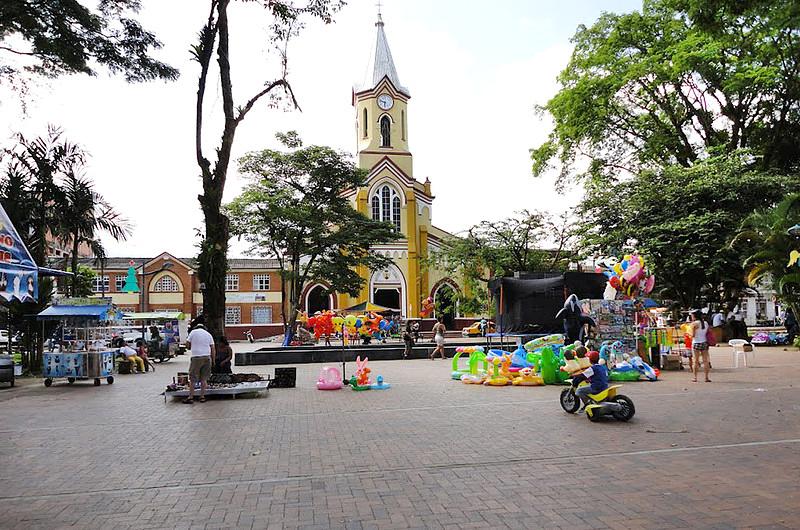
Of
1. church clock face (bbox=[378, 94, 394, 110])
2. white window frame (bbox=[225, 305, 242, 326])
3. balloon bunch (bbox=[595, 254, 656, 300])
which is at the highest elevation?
church clock face (bbox=[378, 94, 394, 110])

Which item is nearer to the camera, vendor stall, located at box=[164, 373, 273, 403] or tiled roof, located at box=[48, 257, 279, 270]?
vendor stall, located at box=[164, 373, 273, 403]

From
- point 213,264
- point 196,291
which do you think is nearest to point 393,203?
point 196,291

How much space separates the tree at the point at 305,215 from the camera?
32.4 meters

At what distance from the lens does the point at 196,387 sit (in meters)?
12.9

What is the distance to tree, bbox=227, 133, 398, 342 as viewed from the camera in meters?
32.4

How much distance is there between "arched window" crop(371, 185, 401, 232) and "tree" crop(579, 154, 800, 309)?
1868cm

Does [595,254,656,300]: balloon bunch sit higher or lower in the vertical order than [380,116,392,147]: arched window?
lower

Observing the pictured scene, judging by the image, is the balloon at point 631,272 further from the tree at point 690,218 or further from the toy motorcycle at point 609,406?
the tree at point 690,218

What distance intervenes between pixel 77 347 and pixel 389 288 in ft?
100

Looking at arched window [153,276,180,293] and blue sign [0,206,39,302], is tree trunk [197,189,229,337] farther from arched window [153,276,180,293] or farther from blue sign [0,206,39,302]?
arched window [153,276,180,293]

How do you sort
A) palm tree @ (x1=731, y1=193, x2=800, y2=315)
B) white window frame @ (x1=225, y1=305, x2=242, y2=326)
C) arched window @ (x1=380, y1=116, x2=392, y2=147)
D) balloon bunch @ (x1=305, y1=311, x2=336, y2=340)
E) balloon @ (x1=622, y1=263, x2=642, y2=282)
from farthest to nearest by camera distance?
white window frame @ (x1=225, y1=305, x2=242, y2=326), arched window @ (x1=380, y1=116, x2=392, y2=147), balloon bunch @ (x1=305, y1=311, x2=336, y2=340), palm tree @ (x1=731, y1=193, x2=800, y2=315), balloon @ (x1=622, y1=263, x2=642, y2=282)

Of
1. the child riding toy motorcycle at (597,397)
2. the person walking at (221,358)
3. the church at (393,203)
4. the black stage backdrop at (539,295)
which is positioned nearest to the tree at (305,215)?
the church at (393,203)

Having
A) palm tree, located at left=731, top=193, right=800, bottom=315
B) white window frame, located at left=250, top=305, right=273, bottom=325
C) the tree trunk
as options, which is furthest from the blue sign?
white window frame, located at left=250, top=305, right=273, bottom=325

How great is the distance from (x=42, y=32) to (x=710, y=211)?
24.8m
